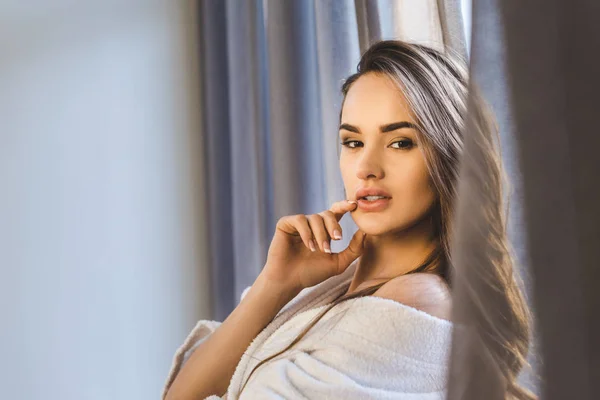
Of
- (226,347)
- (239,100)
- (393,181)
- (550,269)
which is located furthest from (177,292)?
(550,269)

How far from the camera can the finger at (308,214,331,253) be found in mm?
1008

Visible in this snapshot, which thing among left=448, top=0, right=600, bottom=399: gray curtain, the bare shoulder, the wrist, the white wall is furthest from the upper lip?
the white wall

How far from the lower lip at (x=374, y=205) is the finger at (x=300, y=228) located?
0.13 metres

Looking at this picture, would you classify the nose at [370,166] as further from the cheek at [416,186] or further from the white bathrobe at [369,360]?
the white bathrobe at [369,360]

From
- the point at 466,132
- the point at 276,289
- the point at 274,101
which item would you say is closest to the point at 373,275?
the point at 276,289

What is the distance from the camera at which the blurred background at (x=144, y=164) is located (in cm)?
155

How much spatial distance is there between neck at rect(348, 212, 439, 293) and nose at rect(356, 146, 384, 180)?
0.09 metres

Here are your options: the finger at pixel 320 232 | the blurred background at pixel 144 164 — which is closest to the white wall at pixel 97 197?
the blurred background at pixel 144 164

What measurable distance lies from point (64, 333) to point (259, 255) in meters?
0.53

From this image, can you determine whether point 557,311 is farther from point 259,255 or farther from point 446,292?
point 259,255

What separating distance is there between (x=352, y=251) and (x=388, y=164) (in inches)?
8.3

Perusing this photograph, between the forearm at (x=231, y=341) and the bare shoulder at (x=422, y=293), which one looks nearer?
the bare shoulder at (x=422, y=293)

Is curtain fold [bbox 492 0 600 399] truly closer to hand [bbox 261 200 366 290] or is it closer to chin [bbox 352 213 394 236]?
chin [bbox 352 213 394 236]

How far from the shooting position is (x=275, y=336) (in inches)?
40.3
